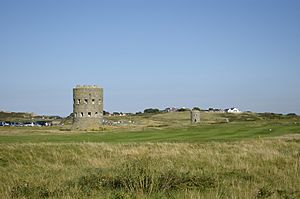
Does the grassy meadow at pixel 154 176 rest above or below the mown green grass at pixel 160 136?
below

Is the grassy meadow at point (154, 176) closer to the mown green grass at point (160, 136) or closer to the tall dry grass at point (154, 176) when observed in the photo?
the tall dry grass at point (154, 176)

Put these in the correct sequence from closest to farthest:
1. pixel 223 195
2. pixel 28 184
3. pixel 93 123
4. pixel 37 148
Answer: pixel 223 195, pixel 28 184, pixel 37 148, pixel 93 123

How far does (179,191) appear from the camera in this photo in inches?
398

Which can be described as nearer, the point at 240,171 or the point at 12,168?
the point at 240,171

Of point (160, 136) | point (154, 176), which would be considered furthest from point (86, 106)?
point (154, 176)

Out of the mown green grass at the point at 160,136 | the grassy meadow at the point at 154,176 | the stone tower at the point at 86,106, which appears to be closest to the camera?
the grassy meadow at the point at 154,176

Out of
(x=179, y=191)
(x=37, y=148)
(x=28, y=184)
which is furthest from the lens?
(x=37, y=148)

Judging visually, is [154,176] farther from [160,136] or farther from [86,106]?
[86,106]

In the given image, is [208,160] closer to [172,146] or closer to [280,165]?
[280,165]

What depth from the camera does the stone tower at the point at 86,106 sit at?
60906mm

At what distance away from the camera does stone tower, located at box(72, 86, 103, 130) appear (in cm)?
6091

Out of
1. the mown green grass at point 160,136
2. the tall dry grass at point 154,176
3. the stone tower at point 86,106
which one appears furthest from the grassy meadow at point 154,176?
→ the stone tower at point 86,106

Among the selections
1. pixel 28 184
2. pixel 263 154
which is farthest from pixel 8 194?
pixel 263 154

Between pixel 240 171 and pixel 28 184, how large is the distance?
6.52 metres
